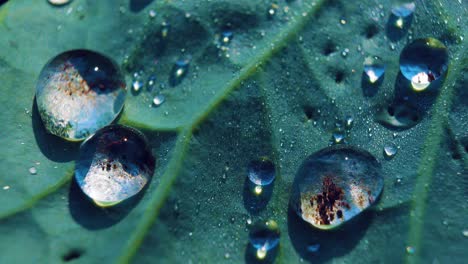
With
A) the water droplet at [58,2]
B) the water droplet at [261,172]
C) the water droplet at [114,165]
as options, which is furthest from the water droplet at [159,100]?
the water droplet at [58,2]

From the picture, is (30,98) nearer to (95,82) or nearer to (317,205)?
(95,82)

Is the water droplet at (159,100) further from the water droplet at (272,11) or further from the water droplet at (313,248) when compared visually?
the water droplet at (313,248)

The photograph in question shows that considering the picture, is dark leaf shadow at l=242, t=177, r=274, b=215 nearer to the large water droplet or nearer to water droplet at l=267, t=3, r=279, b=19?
water droplet at l=267, t=3, r=279, b=19

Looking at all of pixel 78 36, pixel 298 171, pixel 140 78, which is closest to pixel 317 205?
pixel 298 171

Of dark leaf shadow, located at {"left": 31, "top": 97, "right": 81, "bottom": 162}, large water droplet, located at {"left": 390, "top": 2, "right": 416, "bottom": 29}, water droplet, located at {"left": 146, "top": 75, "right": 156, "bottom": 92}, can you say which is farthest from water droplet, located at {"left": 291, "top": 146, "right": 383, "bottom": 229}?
dark leaf shadow, located at {"left": 31, "top": 97, "right": 81, "bottom": 162}

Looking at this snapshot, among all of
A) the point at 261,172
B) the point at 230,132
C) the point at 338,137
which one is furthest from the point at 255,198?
the point at 338,137

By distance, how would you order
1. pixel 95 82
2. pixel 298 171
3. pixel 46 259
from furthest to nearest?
pixel 95 82 < pixel 298 171 < pixel 46 259

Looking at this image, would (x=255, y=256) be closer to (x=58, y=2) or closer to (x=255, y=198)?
Answer: (x=255, y=198)
